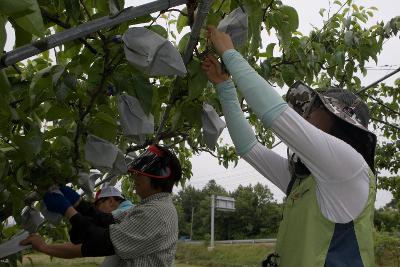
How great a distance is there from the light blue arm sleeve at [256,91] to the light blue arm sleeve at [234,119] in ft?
0.99

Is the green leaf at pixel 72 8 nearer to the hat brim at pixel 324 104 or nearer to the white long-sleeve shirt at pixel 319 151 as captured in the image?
the white long-sleeve shirt at pixel 319 151

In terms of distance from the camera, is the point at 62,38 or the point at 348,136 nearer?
the point at 62,38

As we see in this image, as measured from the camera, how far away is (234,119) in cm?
185

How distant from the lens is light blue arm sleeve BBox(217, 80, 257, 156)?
6.03 ft

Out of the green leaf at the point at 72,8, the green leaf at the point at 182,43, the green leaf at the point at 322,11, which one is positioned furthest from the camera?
the green leaf at the point at 322,11

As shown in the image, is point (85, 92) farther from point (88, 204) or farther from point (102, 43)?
point (88, 204)

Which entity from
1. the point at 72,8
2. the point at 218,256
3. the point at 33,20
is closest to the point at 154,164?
the point at 72,8

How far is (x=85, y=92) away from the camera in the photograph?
1.53 meters

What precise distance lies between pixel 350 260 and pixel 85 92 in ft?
3.23

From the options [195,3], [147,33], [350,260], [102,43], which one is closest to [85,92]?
[102,43]

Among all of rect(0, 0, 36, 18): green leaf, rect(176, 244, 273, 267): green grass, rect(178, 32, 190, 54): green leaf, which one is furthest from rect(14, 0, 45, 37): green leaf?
rect(176, 244, 273, 267): green grass

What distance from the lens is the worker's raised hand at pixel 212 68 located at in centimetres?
162

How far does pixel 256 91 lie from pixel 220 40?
→ 0.20 metres

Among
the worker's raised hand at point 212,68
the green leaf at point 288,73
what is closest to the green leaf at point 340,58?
the green leaf at point 288,73
